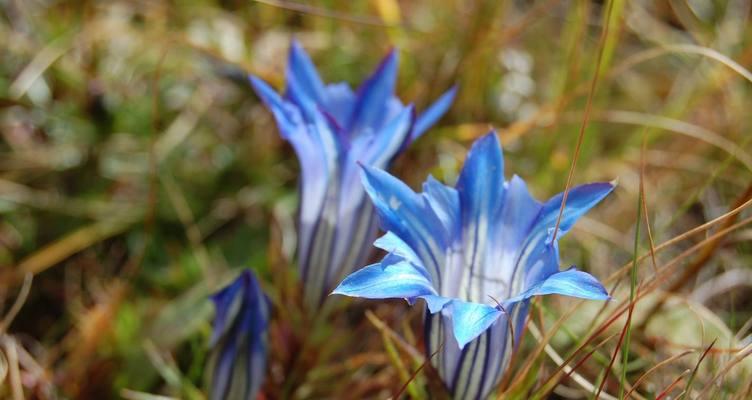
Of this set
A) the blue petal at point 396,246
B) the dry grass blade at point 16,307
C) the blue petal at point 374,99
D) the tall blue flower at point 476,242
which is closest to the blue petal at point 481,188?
the tall blue flower at point 476,242

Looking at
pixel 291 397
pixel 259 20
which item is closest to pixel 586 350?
pixel 291 397

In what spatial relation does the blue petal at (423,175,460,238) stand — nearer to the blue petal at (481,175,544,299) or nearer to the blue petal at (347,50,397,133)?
the blue petal at (481,175,544,299)

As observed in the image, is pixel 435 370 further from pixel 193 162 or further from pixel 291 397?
pixel 193 162

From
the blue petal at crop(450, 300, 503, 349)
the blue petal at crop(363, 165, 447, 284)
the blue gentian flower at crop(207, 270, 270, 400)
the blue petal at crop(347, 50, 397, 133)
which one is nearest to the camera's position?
the blue petal at crop(450, 300, 503, 349)

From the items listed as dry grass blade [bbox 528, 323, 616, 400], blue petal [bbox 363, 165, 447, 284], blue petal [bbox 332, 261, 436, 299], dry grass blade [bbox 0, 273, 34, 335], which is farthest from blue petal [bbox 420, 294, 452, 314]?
dry grass blade [bbox 0, 273, 34, 335]

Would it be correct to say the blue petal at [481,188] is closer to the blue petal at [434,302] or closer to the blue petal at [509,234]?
the blue petal at [509,234]
